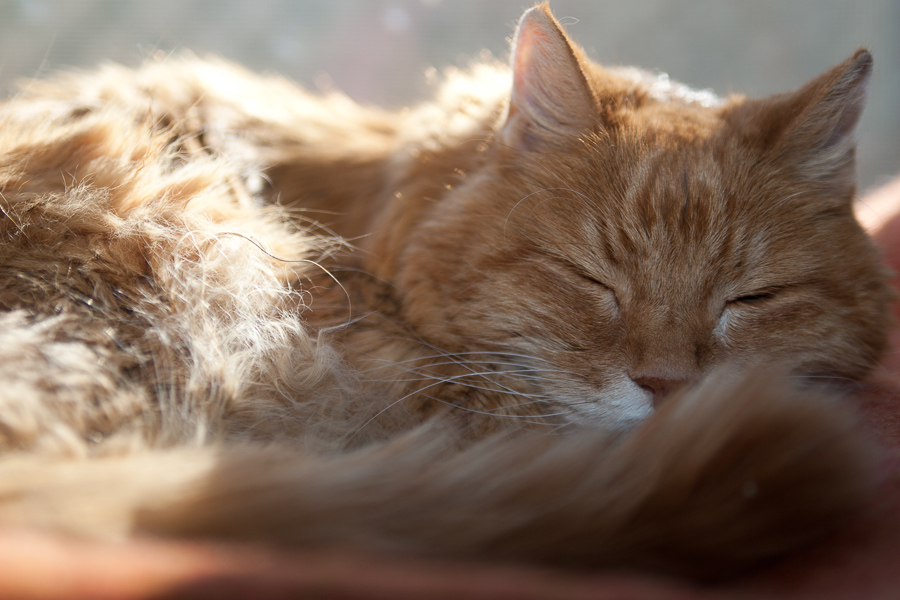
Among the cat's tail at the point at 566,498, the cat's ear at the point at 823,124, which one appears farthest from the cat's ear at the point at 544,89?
the cat's tail at the point at 566,498

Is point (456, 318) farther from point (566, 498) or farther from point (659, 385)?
point (566, 498)

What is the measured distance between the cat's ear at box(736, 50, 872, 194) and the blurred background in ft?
4.87

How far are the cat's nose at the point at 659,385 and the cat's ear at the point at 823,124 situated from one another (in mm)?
488

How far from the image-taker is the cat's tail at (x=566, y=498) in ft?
2.11

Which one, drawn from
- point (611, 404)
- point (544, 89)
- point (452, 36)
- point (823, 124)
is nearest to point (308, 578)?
point (611, 404)

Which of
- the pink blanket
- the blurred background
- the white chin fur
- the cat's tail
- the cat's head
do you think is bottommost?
the pink blanket

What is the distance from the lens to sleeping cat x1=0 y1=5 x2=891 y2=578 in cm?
66

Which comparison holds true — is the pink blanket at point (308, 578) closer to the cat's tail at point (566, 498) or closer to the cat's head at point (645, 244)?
the cat's tail at point (566, 498)

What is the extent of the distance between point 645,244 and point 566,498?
1.92ft

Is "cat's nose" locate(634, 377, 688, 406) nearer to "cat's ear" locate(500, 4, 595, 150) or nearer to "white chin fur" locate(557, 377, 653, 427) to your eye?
"white chin fur" locate(557, 377, 653, 427)

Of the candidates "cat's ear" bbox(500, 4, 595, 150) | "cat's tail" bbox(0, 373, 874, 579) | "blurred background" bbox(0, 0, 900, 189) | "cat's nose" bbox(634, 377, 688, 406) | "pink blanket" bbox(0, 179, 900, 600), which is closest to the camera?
"pink blanket" bbox(0, 179, 900, 600)

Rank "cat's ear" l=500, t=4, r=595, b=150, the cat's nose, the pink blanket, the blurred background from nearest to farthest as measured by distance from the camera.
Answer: the pink blanket
the cat's nose
"cat's ear" l=500, t=4, r=595, b=150
the blurred background

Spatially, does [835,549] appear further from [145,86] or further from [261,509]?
[145,86]

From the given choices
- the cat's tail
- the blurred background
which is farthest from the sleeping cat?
the blurred background
